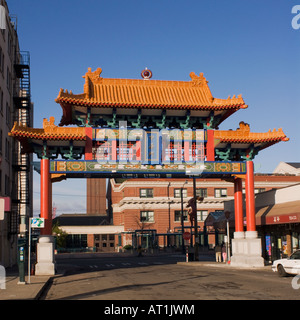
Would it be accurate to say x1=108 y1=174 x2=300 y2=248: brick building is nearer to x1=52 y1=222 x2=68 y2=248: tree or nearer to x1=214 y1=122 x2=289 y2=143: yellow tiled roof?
x1=52 y1=222 x2=68 y2=248: tree

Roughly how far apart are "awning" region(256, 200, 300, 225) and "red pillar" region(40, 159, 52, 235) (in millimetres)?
14581

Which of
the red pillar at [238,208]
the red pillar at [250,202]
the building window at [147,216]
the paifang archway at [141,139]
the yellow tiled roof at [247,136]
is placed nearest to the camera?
the paifang archway at [141,139]

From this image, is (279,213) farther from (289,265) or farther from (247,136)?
(289,265)

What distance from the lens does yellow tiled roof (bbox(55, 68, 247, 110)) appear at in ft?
111

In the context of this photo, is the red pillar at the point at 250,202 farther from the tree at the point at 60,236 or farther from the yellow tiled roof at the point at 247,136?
the tree at the point at 60,236

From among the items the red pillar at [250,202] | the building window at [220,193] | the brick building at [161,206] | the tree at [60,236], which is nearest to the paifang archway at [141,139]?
the red pillar at [250,202]

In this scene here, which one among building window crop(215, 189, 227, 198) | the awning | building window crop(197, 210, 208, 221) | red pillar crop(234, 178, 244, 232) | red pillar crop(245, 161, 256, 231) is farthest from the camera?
building window crop(215, 189, 227, 198)

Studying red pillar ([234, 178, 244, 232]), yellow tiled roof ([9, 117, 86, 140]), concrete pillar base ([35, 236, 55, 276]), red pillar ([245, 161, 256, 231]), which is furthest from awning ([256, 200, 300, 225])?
concrete pillar base ([35, 236, 55, 276])

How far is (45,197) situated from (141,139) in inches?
294

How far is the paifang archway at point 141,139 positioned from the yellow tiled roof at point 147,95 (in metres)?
0.07

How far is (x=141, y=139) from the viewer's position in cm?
3422

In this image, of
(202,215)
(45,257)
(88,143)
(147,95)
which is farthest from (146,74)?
(202,215)

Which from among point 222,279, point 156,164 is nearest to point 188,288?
point 222,279

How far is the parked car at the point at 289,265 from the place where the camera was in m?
24.4
